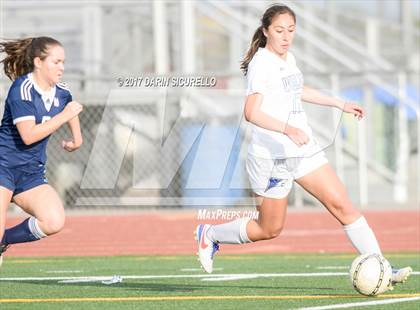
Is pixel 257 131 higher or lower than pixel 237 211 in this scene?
higher

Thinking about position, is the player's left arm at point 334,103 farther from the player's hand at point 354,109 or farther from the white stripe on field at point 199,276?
the white stripe on field at point 199,276

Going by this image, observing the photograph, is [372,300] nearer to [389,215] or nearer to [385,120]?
[389,215]

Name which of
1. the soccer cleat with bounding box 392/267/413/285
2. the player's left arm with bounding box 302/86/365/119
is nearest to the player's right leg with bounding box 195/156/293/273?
the player's left arm with bounding box 302/86/365/119

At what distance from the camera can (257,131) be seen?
8375mm

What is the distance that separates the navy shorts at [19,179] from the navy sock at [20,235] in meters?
0.39

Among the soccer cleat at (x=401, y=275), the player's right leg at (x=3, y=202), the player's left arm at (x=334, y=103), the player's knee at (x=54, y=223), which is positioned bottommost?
the soccer cleat at (x=401, y=275)

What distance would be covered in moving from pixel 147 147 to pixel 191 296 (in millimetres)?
10247

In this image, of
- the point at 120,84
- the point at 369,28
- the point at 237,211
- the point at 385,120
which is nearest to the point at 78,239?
the point at 237,211

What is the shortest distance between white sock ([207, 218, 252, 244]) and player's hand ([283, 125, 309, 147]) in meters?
1.05

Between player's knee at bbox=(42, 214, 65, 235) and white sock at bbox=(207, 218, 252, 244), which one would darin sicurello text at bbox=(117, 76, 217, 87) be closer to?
white sock at bbox=(207, 218, 252, 244)

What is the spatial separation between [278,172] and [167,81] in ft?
32.9

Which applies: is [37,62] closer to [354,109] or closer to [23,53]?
[23,53]

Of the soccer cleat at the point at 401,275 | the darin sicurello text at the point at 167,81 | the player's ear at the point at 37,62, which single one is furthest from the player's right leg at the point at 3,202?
the darin sicurello text at the point at 167,81

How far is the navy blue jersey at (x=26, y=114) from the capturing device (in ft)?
26.3
